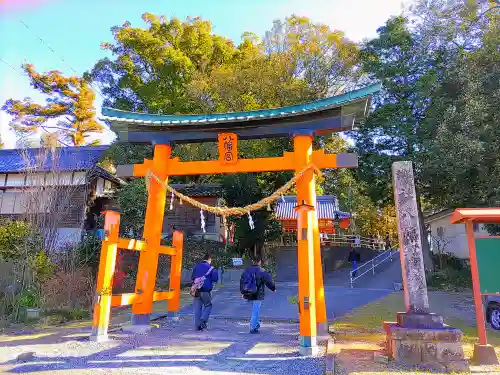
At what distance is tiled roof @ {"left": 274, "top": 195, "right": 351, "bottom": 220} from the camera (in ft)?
80.8

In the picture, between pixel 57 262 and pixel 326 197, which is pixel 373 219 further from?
pixel 57 262

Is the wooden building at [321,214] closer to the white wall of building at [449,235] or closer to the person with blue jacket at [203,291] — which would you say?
the white wall of building at [449,235]

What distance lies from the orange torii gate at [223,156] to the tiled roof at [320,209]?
49.6 ft

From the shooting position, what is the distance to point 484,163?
1363 cm

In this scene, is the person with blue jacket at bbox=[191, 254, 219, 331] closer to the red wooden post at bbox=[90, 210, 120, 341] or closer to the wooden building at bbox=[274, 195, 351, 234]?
the red wooden post at bbox=[90, 210, 120, 341]

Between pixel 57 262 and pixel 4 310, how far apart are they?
2.54m

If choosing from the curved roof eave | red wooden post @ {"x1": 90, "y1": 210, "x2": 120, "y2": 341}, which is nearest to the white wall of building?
the curved roof eave

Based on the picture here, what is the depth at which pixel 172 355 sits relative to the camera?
20.5 ft

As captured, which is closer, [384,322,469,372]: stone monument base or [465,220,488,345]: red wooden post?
[384,322,469,372]: stone monument base

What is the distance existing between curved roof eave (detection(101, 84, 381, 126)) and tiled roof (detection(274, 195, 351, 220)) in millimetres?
15416

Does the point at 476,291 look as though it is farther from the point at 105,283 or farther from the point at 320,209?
the point at 320,209

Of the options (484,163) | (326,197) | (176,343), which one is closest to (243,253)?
(326,197)

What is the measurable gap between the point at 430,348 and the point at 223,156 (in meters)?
5.77

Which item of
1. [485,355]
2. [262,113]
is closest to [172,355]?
[485,355]
